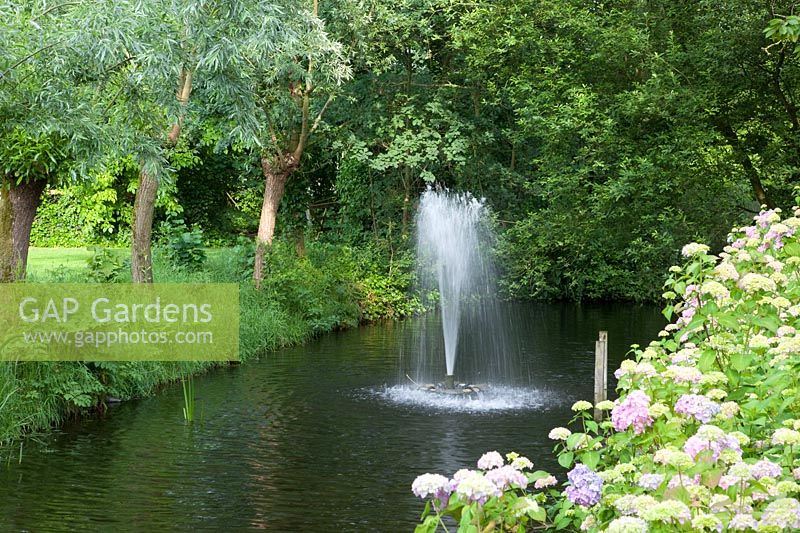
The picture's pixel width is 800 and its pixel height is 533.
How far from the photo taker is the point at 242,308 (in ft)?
65.3

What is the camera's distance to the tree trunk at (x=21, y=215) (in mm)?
13055

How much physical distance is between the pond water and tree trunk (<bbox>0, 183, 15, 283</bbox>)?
234 cm

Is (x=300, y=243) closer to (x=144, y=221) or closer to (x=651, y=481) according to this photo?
(x=144, y=221)

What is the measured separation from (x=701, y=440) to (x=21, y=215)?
11420 mm

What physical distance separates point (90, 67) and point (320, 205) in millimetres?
18286

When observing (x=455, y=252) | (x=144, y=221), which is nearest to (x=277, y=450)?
(x=144, y=221)

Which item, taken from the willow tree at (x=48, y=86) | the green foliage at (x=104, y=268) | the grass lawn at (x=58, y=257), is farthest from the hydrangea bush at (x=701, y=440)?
the grass lawn at (x=58, y=257)

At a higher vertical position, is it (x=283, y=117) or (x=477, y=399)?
(x=283, y=117)

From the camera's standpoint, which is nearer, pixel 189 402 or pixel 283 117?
pixel 189 402

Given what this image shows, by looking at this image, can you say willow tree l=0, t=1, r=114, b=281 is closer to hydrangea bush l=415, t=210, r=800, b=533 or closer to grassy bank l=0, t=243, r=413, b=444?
grassy bank l=0, t=243, r=413, b=444

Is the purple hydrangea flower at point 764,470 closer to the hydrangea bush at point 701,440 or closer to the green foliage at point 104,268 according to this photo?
the hydrangea bush at point 701,440

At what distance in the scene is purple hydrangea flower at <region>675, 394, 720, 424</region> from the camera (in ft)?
13.1

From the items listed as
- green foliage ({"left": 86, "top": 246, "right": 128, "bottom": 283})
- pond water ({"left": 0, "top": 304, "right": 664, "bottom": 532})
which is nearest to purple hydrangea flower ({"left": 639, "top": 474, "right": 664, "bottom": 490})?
pond water ({"left": 0, "top": 304, "right": 664, "bottom": 532})

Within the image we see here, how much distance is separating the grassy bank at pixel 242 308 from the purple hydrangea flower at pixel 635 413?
351 inches
